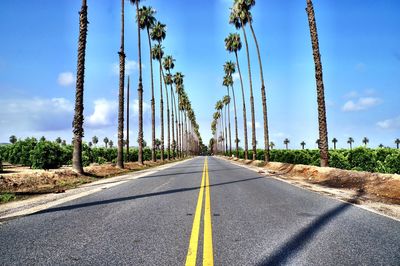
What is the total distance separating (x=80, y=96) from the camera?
18.6 m

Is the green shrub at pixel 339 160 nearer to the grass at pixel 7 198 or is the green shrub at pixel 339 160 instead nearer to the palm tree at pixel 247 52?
the palm tree at pixel 247 52

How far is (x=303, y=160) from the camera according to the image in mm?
39500

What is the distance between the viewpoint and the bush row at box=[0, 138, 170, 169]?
2894 cm

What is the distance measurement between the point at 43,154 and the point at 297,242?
28.8m

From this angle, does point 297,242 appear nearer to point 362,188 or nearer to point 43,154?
point 362,188

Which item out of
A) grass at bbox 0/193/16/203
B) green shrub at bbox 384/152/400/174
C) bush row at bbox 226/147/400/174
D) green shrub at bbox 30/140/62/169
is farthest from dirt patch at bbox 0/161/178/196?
bush row at bbox 226/147/400/174

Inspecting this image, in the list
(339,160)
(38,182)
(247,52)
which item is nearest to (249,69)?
(247,52)

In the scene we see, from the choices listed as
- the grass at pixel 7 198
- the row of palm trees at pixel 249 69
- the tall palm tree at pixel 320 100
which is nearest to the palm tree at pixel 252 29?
the row of palm trees at pixel 249 69

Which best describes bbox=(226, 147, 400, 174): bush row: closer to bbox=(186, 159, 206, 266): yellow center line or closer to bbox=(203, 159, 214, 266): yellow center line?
bbox=(203, 159, 214, 266): yellow center line

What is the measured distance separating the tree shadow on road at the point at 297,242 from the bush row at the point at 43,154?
27523mm

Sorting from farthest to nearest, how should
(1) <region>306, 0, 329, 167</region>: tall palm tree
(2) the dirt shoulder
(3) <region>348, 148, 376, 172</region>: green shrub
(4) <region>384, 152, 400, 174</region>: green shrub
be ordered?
(3) <region>348, 148, 376, 172</region>: green shrub → (4) <region>384, 152, 400, 174</region>: green shrub → (1) <region>306, 0, 329, 167</region>: tall palm tree → (2) the dirt shoulder

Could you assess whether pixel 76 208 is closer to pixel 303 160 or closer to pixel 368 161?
pixel 368 161

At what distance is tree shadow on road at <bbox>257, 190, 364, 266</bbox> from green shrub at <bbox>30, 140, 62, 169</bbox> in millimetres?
27473

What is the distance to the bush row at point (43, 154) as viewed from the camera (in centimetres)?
2894
